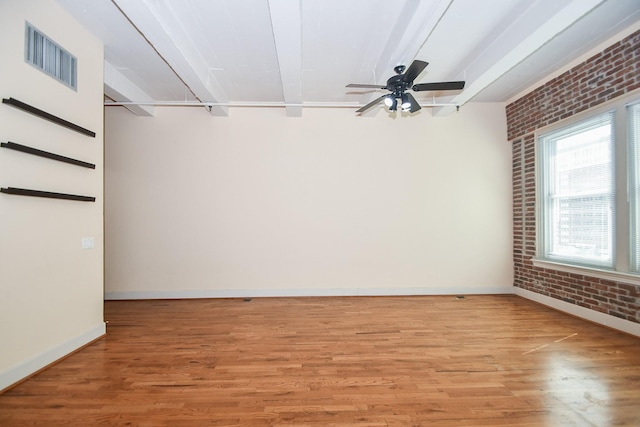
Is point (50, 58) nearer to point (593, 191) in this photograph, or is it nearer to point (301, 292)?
point (301, 292)

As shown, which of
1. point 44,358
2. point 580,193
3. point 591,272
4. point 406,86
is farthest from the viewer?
point 580,193

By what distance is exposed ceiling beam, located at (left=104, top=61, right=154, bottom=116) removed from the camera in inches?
140

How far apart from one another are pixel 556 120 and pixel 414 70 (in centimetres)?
271

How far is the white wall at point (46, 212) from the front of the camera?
7.01 feet

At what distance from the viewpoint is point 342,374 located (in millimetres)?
2248

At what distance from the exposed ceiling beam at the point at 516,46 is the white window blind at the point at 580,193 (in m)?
1.33

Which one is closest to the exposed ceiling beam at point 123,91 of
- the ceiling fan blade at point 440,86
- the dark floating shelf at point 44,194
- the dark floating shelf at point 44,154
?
the dark floating shelf at point 44,154

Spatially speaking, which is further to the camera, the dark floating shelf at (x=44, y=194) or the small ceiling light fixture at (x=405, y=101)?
the small ceiling light fixture at (x=405, y=101)

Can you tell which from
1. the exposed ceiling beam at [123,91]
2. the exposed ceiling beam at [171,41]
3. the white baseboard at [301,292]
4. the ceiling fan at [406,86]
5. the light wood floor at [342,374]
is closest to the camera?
the light wood floor at [342,374]

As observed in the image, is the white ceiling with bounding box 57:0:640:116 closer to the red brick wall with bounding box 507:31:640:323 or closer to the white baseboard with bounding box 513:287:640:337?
the red brick wall with bounding box 507:31:640:323

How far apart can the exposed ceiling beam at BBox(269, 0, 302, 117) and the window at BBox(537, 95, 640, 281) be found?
3688 mm

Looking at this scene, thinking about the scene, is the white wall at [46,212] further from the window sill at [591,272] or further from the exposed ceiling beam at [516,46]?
the window sill at [591,272]

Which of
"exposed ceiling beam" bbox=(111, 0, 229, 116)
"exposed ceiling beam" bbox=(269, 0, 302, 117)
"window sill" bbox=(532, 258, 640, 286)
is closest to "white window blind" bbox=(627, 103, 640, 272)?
"window sill" bbox=(532, 258, 640, 286)

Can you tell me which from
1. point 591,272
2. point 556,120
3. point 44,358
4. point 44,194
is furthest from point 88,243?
point 556,120
